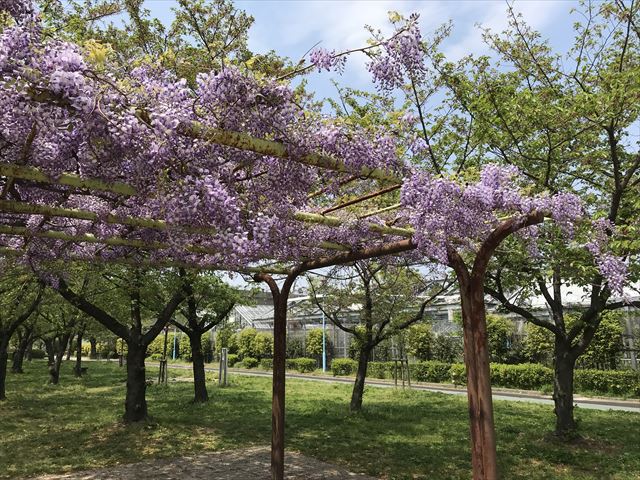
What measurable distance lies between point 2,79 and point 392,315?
37.0ft

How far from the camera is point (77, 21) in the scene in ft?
24.4

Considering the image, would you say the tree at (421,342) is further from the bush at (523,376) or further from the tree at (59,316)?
the tree at (59,316)

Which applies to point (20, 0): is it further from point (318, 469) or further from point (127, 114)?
point (318, 469)

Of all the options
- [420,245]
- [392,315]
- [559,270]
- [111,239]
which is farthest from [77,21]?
[392,315]

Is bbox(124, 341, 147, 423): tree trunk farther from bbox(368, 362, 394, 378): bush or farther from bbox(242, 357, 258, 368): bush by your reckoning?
bbox(242, 357, 258, 368): bush

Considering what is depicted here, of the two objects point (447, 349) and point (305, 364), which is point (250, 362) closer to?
point (305, 364)

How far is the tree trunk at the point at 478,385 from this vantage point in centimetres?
401

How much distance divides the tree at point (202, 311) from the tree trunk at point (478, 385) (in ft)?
28.6

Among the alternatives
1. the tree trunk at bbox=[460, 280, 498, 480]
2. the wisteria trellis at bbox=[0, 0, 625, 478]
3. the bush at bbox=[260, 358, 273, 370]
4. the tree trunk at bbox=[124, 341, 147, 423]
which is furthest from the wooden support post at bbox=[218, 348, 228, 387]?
the tree trunk at bbox=[460, 280, 498, 480]

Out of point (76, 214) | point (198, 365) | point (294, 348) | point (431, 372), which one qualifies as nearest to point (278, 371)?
point (76, 214)

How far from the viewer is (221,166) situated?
144 inches

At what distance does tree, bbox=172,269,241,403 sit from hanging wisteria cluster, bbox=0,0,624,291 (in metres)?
7.63

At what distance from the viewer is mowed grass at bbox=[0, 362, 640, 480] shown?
7727 mm

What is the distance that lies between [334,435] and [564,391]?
178 inches
